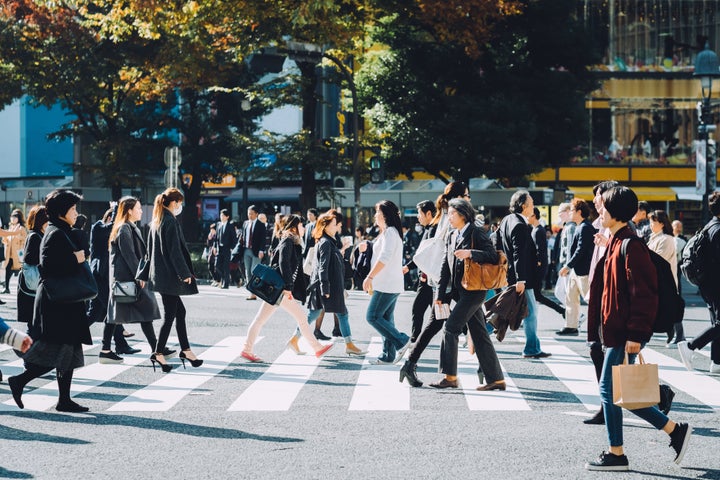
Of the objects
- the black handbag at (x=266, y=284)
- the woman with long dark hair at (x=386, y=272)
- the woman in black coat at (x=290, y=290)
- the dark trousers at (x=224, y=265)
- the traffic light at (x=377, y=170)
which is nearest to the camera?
the woman with long dark hair at (x=386, y=272)

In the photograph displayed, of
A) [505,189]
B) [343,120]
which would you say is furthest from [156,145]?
[505,189]

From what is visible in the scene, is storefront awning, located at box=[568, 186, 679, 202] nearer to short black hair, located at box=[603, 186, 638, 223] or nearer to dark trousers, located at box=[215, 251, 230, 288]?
dark trousers, located at box=[215, 251, 230, 288]

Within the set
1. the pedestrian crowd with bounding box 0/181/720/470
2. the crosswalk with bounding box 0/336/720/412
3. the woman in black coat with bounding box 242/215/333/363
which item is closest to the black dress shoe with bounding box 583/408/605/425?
the pedestrian crowd with bounding box 0/181/720/470

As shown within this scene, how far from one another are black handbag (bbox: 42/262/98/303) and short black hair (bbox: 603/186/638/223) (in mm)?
4025

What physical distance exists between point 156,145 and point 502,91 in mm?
14798

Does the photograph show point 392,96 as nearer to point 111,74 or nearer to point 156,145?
point 111,74

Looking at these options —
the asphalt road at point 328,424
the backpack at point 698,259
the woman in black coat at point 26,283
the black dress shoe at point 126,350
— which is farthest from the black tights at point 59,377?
the backpack at point 698,259

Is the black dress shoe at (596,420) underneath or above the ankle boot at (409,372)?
underneath

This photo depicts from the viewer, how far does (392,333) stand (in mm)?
10461

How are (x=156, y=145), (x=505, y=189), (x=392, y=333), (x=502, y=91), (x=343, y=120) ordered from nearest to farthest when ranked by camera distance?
(x=392, y=333) < (x=502, y=91) < (x=505, y=189) < (x=156, y=145) < (x=343, y=120)

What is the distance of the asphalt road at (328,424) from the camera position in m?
5.82

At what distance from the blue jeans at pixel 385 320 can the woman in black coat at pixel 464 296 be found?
5.30 ft

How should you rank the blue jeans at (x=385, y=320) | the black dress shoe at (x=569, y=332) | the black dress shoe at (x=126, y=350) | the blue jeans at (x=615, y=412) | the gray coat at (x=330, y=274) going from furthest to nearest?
the black dress shoe at (x=569, y=332), the black dress shoe at (x=126, y=350), the gray coat at (x=330, y=274), the blue jeans at (x=385, y=320), the blue jeans at (x=615, y=412)

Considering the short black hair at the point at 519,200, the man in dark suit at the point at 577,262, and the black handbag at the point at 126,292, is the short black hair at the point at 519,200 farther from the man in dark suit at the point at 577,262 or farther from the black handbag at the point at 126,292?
the black handbag at the point at 126,292
